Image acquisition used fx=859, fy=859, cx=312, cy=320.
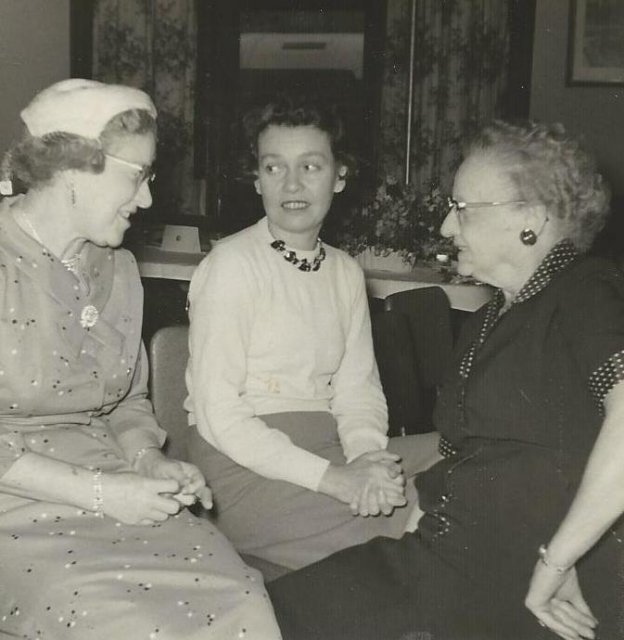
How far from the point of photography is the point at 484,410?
5.14ft

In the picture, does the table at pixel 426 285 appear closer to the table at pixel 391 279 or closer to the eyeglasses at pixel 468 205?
the table at pixel 391 279

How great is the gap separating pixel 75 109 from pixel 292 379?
0.77 meters

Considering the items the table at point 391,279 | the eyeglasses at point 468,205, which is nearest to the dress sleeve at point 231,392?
the eyeglasses at point 468,205

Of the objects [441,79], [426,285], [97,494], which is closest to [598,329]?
[97,494]

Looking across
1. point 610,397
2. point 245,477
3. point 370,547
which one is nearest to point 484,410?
point 610,397

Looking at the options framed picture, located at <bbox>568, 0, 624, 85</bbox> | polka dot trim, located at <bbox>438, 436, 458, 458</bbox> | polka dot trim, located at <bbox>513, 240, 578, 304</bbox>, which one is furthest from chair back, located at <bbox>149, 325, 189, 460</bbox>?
framed picture, located at <bbox>568, 0, 624, 85</bbox>

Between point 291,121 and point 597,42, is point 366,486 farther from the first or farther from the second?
point 597,42

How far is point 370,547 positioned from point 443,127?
5.49 m

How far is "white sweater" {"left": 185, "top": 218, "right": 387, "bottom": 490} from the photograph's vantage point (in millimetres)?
1864

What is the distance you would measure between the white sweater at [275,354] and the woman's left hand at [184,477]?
19 cm

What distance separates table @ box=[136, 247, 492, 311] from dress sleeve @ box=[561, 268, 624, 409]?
1878mm

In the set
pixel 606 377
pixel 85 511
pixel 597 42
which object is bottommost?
pixel 85 511

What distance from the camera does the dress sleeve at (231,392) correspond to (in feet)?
6.10

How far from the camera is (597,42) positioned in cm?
620
